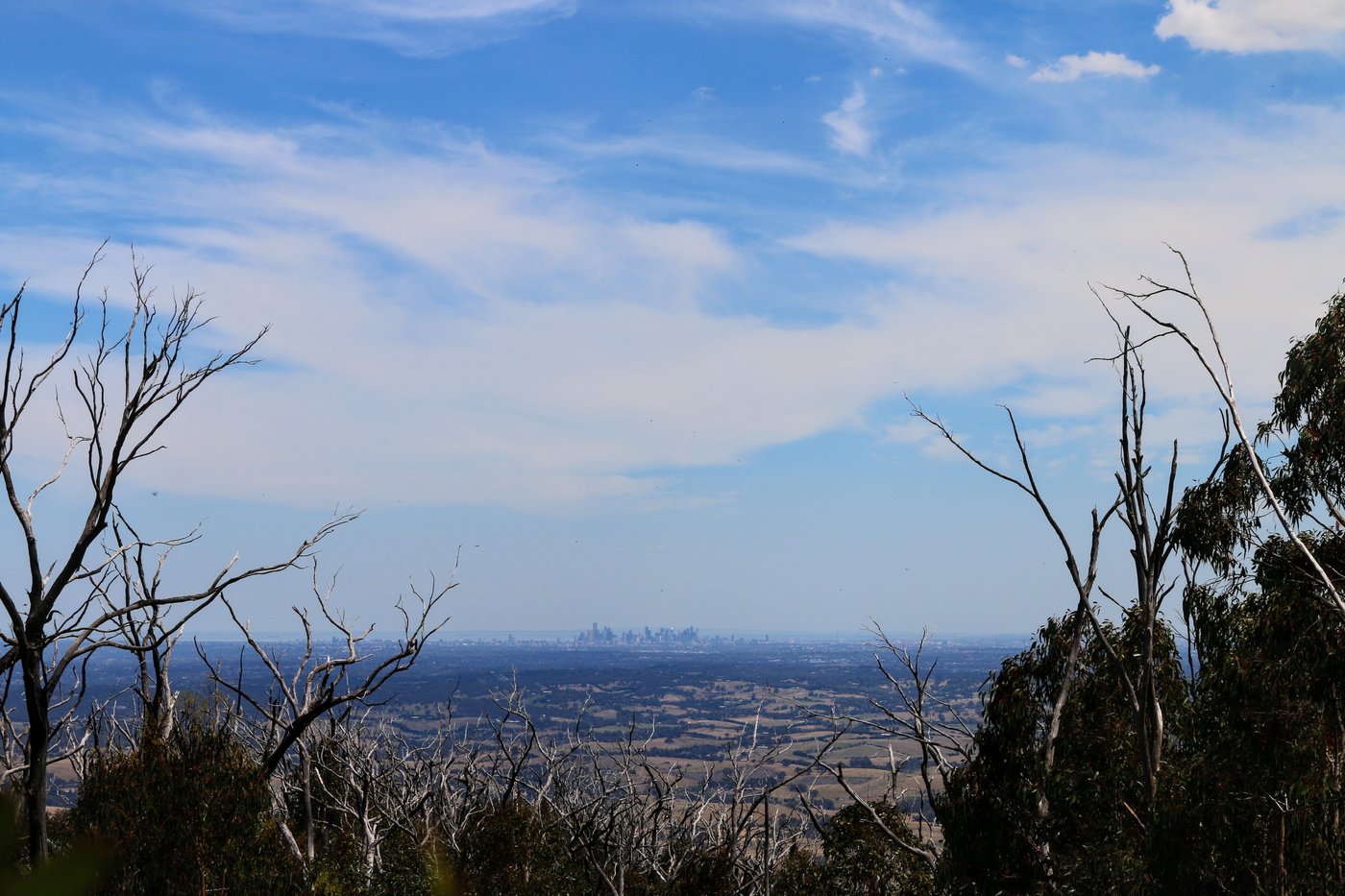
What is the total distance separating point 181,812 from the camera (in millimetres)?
13047

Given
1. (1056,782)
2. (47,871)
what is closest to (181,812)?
(1056,782)

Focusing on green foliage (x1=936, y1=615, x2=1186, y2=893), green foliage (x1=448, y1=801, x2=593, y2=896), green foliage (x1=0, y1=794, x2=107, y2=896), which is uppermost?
green foliage (x1=0, y1=794, x2=107, y2=896)

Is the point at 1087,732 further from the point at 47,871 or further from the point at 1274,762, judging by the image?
the point at 47,871

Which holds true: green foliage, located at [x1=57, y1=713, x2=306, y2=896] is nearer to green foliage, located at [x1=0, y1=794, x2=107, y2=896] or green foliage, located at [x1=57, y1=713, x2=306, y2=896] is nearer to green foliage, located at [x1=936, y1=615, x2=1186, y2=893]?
green foliage, located at [x1=936, y1=615, x2=1186, y2=893]

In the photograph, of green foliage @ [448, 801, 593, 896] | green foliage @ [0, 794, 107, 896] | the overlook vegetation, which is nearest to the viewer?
green foliage @ [0, 794, 107, 896]

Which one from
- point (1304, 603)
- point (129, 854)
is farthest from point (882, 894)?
point (129, 854)

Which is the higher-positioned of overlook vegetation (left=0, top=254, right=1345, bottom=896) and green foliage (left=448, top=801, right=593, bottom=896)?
overlook vegetation (left=0, top=254, right=1345, bottom=896)

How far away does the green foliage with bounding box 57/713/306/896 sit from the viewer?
42.0ft

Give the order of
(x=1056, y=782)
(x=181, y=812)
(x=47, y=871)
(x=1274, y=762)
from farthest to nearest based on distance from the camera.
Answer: (x=1056, y=782) → (x=181, y=812) → (x=1274, y=762) → (x=47, y=871)

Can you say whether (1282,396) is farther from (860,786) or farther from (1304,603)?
(860,786)

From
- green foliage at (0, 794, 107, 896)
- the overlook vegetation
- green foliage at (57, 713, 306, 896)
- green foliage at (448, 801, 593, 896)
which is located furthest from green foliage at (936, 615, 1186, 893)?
green foliage at (0, 794, 107, 896)

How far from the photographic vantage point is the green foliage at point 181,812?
12.8 m

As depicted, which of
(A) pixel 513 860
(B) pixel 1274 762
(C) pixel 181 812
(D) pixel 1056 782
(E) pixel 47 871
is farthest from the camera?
(A) pixel 513 860

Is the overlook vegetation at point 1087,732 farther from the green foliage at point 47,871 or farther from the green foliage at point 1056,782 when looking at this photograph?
the green foliage at point 47,871
